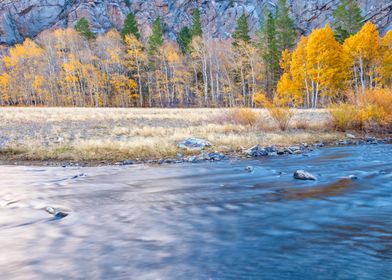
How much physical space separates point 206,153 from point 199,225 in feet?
26.1

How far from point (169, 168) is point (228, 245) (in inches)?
267

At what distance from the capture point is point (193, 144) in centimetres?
1515

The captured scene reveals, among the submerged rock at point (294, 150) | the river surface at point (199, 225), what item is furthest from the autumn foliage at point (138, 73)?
the river surface at point (199, 225)

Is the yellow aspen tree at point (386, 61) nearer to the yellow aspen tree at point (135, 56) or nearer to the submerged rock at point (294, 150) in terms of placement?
the submerged rock at point (294, 150)

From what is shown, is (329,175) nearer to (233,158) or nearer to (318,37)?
(233,158)

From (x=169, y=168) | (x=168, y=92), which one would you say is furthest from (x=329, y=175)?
(x=168, y=92)

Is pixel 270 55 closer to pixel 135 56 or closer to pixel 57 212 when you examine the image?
pixel 135 56

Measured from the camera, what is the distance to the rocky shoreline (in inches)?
508

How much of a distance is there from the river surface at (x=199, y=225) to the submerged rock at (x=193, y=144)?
14.4 ft

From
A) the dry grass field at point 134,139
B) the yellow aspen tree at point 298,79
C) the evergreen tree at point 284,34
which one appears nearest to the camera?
the dry grass field at point 134,139

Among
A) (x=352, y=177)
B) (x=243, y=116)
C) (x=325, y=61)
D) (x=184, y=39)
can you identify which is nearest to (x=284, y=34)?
(x=325, y=61)

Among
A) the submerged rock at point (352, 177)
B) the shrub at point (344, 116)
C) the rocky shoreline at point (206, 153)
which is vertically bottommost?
the submerged rock at point (352, 177)

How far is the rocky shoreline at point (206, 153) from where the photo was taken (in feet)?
42.3

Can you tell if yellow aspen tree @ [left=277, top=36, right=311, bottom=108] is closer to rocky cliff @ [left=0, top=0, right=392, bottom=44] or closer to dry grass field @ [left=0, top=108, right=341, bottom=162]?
dry grass field @ [left=0, top=108, right=341, bottom=162]
